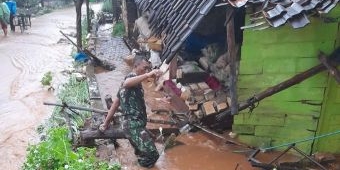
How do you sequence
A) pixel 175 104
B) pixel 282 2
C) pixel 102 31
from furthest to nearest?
pixel 102 31
pixel 175 104
pixel 282 2

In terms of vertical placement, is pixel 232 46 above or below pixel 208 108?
above

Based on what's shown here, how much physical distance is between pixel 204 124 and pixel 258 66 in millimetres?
1829

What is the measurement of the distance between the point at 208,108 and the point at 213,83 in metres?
1.01

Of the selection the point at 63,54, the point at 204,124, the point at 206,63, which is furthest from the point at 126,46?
the point at 204,124

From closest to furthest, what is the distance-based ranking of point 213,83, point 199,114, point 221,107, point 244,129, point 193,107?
point 244,129, point 221,107, point 199,114, point 193,107, point 213,83

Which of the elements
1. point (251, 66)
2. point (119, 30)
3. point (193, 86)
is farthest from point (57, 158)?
point (119, 30)

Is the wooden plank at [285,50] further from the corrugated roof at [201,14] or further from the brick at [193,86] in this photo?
the brick at [193,86]

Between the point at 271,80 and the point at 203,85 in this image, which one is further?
the point at 203,85

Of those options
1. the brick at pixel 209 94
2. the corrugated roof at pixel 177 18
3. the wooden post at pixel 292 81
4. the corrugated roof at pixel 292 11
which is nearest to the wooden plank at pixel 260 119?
the wooden post at pixel 292 81

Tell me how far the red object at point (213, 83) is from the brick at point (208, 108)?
0.67 meters

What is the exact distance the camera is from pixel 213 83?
816cm

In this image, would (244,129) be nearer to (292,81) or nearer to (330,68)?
(292,81)

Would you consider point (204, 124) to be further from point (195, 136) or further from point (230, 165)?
point (230, 165)

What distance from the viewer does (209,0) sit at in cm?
500
